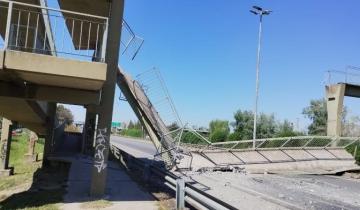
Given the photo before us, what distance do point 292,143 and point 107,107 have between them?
633 inches

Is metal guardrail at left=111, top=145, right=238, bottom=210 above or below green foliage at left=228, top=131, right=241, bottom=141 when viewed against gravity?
below

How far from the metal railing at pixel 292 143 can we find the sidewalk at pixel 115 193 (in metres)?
9.05

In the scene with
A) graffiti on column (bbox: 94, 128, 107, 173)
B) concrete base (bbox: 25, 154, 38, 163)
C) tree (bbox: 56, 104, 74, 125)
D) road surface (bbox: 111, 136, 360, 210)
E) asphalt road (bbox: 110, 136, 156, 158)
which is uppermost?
tree (bbox: 56, 104, 74, 125)

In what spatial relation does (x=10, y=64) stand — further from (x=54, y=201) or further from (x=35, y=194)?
(x=35, y=194)

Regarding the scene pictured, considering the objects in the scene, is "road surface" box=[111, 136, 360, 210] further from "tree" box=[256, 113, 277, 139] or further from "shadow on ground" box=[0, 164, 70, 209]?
"tree" box=[256, 113, 277, 139]

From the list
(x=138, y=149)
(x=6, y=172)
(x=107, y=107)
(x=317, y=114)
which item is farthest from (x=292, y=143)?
(x=317, y=114)

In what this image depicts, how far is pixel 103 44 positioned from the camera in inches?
461

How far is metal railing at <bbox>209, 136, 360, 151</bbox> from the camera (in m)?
25.7

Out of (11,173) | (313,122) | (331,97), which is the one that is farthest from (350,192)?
(313,122)

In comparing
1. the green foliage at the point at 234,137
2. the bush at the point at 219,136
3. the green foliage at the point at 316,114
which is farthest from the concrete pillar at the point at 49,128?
the green foliage at the point at 316,114

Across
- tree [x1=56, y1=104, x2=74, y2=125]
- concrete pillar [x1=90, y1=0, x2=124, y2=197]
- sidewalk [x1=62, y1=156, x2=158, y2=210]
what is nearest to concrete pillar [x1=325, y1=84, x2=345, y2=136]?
tree [x1=56, y1=104, x2=74, y2=125]

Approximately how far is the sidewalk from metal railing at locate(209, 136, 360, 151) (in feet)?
29.7

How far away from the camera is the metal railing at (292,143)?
2569 cm

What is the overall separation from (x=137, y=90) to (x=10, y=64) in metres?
6.80
